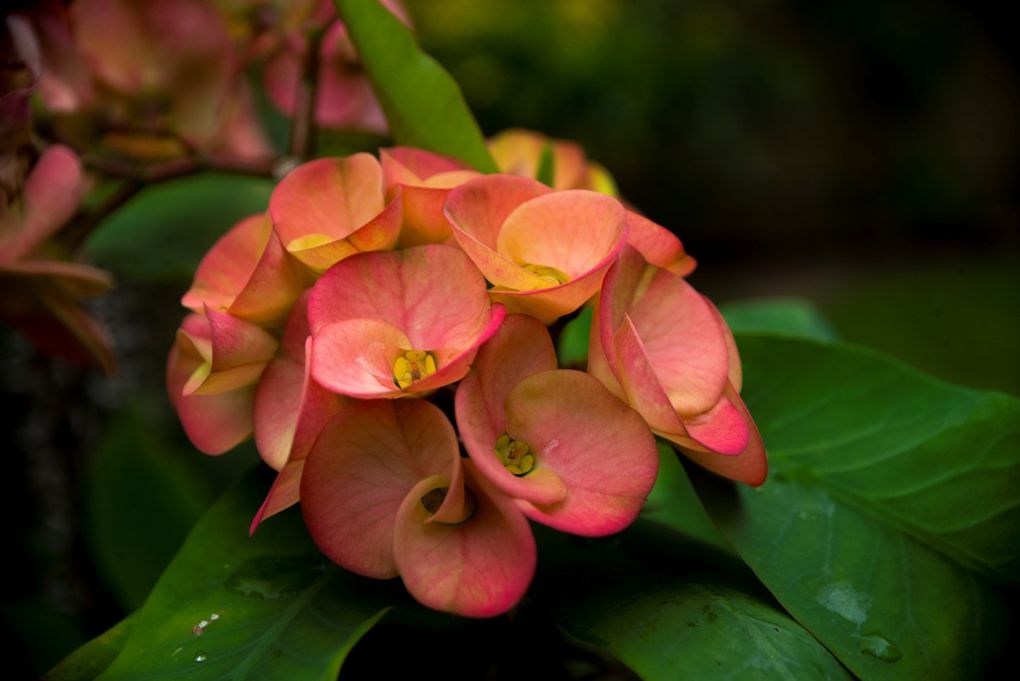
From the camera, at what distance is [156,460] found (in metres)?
0.82

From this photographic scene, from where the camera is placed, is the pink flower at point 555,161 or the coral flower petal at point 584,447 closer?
the coral flower petal at point 584,447

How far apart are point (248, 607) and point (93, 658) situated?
94mm

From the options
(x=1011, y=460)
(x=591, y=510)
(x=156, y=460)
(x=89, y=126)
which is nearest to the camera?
(x=591, y=510)

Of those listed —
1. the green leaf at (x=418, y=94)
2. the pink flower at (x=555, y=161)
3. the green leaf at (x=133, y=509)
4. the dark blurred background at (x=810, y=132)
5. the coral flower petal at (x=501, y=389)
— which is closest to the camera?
the coral flower petal at (x=501, y=389)

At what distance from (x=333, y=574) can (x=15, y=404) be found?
0.62 metres

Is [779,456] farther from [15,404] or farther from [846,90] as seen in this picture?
[846,90]

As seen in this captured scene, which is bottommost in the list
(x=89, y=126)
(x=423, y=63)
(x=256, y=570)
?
(x=256, y=570)

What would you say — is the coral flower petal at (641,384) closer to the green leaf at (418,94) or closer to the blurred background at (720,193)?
the green leaf at (418,94)

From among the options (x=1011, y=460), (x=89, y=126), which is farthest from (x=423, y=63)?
(x=1011, y=460)

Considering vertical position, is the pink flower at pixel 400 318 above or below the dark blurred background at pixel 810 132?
above

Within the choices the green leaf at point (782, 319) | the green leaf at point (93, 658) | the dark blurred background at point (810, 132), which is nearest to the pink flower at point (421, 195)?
the green leaf at point (93, 658)

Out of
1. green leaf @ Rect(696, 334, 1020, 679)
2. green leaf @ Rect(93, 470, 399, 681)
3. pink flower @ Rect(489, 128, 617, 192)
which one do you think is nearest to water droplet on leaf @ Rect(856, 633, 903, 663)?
green leaf @ Rect(696, 334, 1020, 679)

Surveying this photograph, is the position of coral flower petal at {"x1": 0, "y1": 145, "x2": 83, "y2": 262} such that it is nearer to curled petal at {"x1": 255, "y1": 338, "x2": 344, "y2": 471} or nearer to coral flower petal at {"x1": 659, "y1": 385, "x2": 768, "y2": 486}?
curled petal at {"x1": 255, "y1": 338, "x2": 344, "y2": 471}

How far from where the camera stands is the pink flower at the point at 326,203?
1.37 feet
